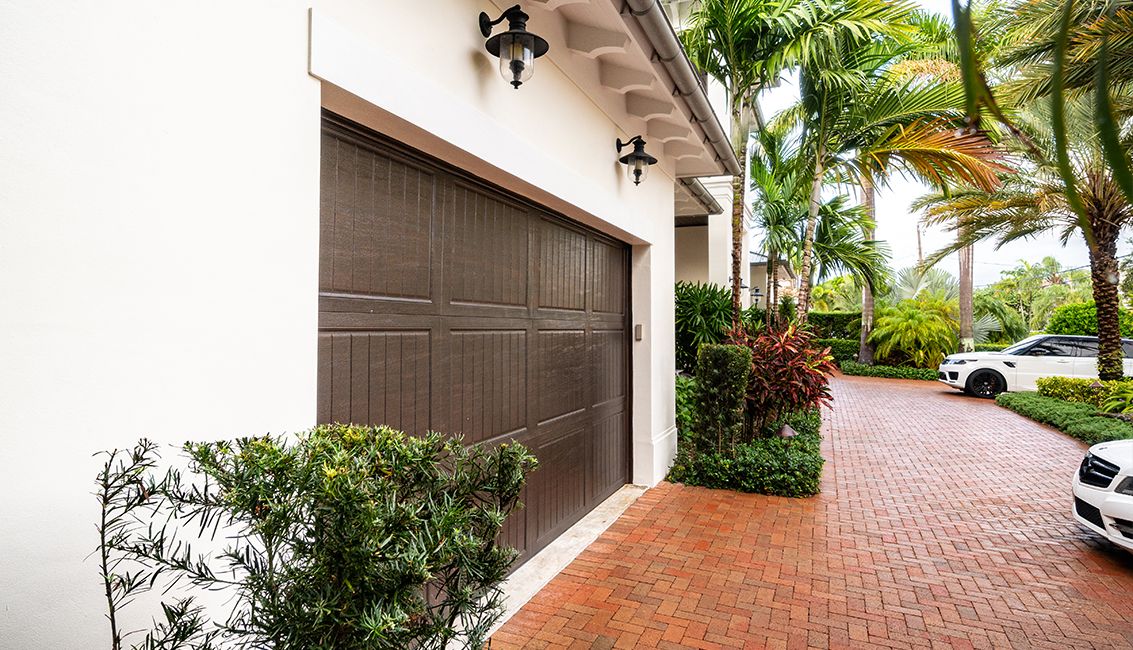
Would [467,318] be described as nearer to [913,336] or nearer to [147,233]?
[147,233]

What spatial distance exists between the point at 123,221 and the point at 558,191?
299cm

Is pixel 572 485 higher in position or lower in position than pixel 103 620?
lower

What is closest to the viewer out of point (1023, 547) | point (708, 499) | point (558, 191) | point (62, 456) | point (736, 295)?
point (62, 456)

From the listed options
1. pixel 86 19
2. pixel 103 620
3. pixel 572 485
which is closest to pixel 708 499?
pixel 572 485

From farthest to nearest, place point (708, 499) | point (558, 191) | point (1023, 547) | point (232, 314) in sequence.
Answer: point (708, 499), point (1023, 547), point (558, 191), point (232, 314)

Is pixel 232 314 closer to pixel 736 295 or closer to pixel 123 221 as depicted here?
pixel 123 221

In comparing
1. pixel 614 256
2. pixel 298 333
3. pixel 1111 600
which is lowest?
pixel 1111 600

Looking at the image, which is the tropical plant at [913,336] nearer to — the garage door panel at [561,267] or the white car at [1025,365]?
the white car at [1025,365]

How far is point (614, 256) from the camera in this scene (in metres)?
6.29

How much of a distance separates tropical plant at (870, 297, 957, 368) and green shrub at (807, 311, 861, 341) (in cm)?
206

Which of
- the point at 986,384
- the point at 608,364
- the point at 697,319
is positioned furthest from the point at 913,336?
the point at 608,364

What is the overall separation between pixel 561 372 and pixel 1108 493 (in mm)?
4076

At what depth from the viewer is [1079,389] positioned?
38.9 ft

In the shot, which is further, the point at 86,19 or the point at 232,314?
the point at 232,314
